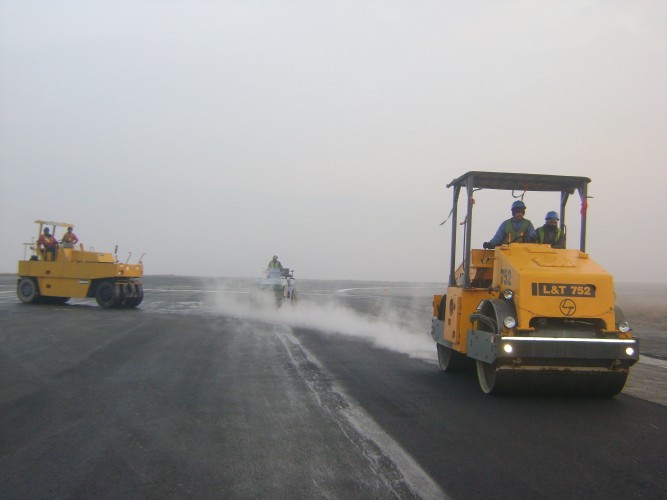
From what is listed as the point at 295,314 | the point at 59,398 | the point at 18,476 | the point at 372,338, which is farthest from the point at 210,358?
the point at 295,314

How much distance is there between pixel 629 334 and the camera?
744 cm

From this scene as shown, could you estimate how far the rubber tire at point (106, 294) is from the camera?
23611 millimetres

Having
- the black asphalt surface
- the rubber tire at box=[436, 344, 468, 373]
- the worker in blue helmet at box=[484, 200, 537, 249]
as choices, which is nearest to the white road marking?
the black asphalt surface

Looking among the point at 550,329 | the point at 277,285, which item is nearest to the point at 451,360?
the point at 550,329

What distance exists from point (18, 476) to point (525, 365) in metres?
5.34

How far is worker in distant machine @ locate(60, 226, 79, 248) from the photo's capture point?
24578 mm

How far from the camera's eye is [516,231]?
899cm

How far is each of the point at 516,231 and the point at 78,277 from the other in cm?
1938

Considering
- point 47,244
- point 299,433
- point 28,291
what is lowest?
point 299,433

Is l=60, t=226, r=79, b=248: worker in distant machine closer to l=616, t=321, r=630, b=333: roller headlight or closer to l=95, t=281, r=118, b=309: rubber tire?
l=95, t=281, r=118, b=309: rubber tire

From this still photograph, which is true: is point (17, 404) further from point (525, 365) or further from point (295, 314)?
point (295, 314)

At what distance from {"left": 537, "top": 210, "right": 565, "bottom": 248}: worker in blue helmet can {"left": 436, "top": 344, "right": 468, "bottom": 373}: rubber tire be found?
2158mm

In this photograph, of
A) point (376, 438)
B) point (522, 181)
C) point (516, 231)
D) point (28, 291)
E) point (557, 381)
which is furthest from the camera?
point (28, 291)

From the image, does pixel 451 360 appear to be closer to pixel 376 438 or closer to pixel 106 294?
pixel 376 438
